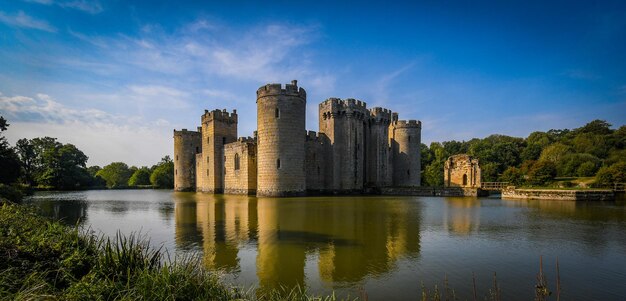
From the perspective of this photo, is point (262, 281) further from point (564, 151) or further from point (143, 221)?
point (564, 151)

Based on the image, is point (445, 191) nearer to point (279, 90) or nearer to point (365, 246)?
point (279, 90)

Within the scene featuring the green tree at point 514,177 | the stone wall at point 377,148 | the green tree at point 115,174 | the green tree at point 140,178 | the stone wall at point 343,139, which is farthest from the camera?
the green tree at point 115,174

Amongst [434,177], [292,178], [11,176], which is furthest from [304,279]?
[434,177]

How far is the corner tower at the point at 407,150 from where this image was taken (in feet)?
134

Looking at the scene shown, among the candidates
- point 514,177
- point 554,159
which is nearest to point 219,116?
point 514,177

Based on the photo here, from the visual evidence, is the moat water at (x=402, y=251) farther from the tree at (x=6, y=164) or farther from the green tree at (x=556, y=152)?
the green tree at (x=556, y=152)

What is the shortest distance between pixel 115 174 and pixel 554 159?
8886 cm

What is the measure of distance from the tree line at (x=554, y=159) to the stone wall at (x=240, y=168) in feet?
97.9

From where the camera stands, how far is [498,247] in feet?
29.9

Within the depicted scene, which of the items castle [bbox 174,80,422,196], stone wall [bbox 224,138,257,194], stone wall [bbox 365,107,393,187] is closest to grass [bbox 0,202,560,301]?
castle [bbox 174,80,422,196]

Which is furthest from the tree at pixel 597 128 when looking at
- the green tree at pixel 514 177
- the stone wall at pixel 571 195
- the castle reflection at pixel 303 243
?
the castle reflection at pixel 303 243

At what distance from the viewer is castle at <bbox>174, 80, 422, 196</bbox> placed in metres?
29.0

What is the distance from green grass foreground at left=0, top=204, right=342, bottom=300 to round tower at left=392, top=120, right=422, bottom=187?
1474 inches

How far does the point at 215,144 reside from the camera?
36.6 m
